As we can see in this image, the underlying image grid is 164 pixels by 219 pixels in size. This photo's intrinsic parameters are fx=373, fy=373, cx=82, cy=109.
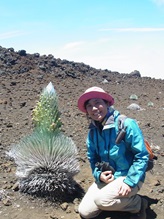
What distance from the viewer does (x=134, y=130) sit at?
2.89 meters

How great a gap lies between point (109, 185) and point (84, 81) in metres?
9.88

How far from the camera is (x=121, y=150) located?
3.01m

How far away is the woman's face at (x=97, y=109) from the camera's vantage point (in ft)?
9.81

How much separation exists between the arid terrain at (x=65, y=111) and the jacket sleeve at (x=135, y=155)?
545 millimetres

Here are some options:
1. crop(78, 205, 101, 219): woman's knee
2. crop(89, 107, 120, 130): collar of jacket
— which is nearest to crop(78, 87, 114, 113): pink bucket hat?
crop(89, 107, 120, 130): collar of jacket

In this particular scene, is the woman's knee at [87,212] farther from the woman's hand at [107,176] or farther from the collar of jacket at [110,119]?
the collar of jacket at [110,119]

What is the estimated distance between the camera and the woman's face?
2.99m

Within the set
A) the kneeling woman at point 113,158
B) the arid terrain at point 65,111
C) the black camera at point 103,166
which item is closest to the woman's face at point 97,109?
the kneeling woman at point 113,158

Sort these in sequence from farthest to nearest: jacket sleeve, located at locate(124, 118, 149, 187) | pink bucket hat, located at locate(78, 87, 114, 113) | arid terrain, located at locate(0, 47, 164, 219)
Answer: arid terrain, located at locate(0, 47, 164, 219) < pink bucket hat, located at locate(78, 87, 114, 113) < jacket sleeve, located at locate(124, 118, 149, 187)

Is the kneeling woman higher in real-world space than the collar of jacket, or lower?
lower

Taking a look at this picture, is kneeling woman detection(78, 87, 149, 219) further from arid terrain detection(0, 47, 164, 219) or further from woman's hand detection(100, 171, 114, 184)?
arid terrain detection(0, 47, 164, 219)

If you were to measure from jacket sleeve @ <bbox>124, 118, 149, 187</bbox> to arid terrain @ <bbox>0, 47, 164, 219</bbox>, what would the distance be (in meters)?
0.54

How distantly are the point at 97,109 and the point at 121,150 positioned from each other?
0.38m

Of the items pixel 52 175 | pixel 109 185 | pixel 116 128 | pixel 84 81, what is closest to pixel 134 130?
pixel 116 128
